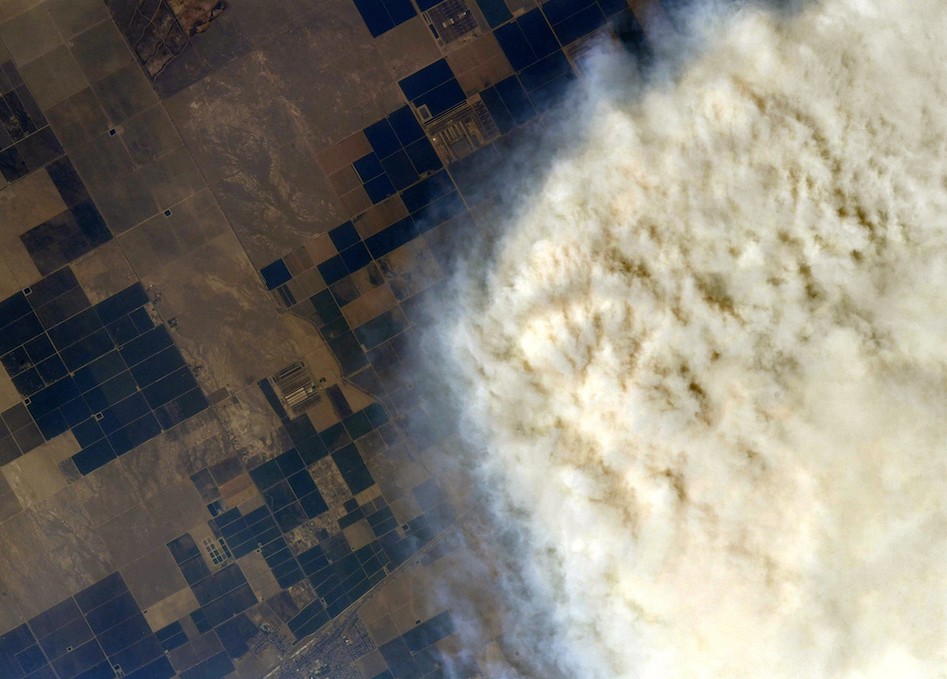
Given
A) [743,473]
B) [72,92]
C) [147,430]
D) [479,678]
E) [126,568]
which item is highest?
[72,92]

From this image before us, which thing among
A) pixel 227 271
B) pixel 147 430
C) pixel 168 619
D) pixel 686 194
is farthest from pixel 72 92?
pixel 686 194

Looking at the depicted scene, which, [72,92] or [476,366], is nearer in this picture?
[476,366]

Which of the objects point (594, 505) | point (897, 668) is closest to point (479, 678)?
point (594, 505)

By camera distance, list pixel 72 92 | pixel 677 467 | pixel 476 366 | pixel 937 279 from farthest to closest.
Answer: pixel 72 92 → pixel 476 366 → pixel 677 467 → pixel 937 279

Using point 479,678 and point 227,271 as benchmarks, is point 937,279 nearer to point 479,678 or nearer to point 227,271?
point 479,678

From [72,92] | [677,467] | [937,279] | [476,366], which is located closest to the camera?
[937,279]

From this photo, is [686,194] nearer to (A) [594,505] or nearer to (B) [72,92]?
(A) [594,505]

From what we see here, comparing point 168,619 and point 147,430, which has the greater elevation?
point 147,430
